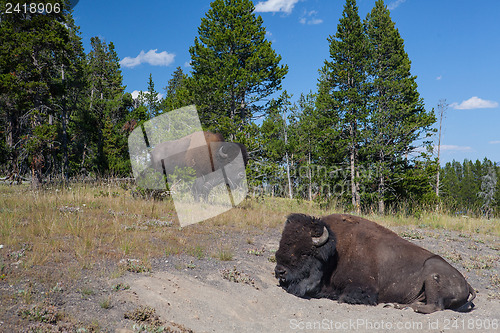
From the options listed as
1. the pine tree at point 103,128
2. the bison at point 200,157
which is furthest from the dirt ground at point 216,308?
the pine tree at point 103,128

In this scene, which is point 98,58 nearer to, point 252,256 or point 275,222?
point 275,222

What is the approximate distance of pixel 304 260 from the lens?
200 inches

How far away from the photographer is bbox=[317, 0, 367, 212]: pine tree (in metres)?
18.1

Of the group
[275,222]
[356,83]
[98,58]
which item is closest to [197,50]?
[356,83]

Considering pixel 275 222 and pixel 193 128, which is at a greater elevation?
pixel 193 128

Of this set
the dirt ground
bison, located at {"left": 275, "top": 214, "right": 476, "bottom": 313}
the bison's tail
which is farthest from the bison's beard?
the bison's tail

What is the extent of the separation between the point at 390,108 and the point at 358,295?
17.0 m

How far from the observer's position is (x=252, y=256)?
682 centimetres

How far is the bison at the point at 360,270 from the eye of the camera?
16.0 ft

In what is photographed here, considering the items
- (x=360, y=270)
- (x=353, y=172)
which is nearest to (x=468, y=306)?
(x=360, y=270)

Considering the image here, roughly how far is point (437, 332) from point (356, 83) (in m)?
18.2

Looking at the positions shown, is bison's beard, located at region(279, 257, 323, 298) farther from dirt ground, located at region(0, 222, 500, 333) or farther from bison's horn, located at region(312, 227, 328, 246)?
bison's horn, located at region(312, 227, 328, 246)

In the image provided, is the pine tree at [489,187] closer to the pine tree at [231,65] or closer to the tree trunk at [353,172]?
the tree trunk at [353,172]

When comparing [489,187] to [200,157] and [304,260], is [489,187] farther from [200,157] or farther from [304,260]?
[304,260]
